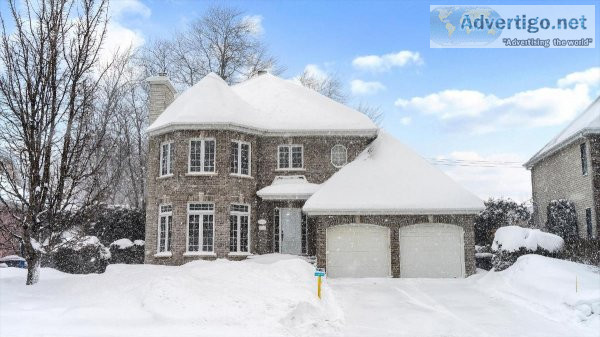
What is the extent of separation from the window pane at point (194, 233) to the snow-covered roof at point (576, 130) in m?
16.4

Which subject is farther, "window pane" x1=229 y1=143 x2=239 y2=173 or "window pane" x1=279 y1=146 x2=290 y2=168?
"window pane" x1=279 y1=146 x2=290 y2=168

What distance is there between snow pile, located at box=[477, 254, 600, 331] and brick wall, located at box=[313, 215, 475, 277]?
194cm

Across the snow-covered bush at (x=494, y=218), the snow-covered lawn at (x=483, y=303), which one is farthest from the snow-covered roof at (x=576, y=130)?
the snow-covered lawn at (x=483, y=303)

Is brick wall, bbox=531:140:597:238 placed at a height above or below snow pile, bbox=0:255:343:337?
above

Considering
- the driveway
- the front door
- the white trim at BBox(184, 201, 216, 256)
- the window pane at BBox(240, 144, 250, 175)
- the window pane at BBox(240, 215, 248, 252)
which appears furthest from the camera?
the front door

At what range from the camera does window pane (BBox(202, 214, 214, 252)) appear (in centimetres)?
2175

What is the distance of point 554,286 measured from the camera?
14.7 metres

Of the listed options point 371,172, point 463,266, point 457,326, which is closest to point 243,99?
point 371,172

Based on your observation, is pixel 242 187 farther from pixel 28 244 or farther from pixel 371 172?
pixel 28 244

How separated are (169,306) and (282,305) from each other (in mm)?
2530

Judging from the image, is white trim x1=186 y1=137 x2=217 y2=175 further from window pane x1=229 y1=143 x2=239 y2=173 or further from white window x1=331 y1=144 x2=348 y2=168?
white window x1=331 y1=144 x2=348 y2=168

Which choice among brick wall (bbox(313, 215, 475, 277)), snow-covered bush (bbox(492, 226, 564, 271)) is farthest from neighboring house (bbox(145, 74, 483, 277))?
snow-covered bush (bbox(492, 226, 564, 271))

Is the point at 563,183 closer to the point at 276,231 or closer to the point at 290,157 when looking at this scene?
the point at 290,157

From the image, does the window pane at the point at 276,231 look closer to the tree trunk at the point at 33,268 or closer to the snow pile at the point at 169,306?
the snow pile at the point at 169,306
